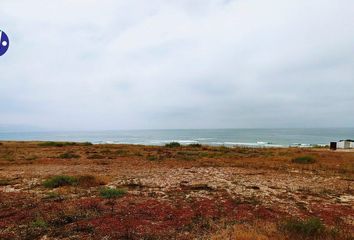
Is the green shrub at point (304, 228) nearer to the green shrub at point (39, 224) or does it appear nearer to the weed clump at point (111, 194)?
the weed clump at point (111, 194)

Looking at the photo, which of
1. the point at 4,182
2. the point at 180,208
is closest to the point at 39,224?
the point at 180,208

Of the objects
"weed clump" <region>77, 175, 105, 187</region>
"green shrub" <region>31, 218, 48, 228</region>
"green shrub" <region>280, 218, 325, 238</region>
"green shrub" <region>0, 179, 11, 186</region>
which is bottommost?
"green shrub" <region>0, 179, 11, 186</region>

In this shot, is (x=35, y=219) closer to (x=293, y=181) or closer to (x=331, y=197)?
(x=331, y=197)

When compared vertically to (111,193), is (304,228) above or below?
above

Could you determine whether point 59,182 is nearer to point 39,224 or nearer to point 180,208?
point 39,224

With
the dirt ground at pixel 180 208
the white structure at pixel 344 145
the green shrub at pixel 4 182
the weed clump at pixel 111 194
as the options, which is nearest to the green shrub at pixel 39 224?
the dirt ground at pixel 180 208

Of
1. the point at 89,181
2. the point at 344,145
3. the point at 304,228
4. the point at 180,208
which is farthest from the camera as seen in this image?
the point at 344,145

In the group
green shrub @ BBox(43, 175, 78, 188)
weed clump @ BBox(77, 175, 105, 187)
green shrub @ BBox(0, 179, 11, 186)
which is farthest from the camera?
green shrub @ BBox(0, 179, 11, 186)

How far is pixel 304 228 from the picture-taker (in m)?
6.27

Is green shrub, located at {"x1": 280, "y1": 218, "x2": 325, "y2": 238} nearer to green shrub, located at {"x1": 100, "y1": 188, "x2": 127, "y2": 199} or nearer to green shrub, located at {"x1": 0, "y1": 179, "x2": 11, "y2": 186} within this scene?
green shrub, located at {"x1": 100, "y1": 188, "x2": 127, "y2": 199}

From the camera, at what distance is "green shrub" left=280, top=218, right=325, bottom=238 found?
6168mm

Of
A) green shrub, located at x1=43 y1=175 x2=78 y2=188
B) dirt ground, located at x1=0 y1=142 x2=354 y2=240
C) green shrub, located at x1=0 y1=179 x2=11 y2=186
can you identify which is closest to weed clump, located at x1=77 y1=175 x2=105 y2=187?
dirt ground, located at x1=0 y1=142 x2=354 y2=240

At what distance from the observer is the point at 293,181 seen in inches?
519

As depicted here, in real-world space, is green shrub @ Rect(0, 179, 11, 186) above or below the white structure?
below
